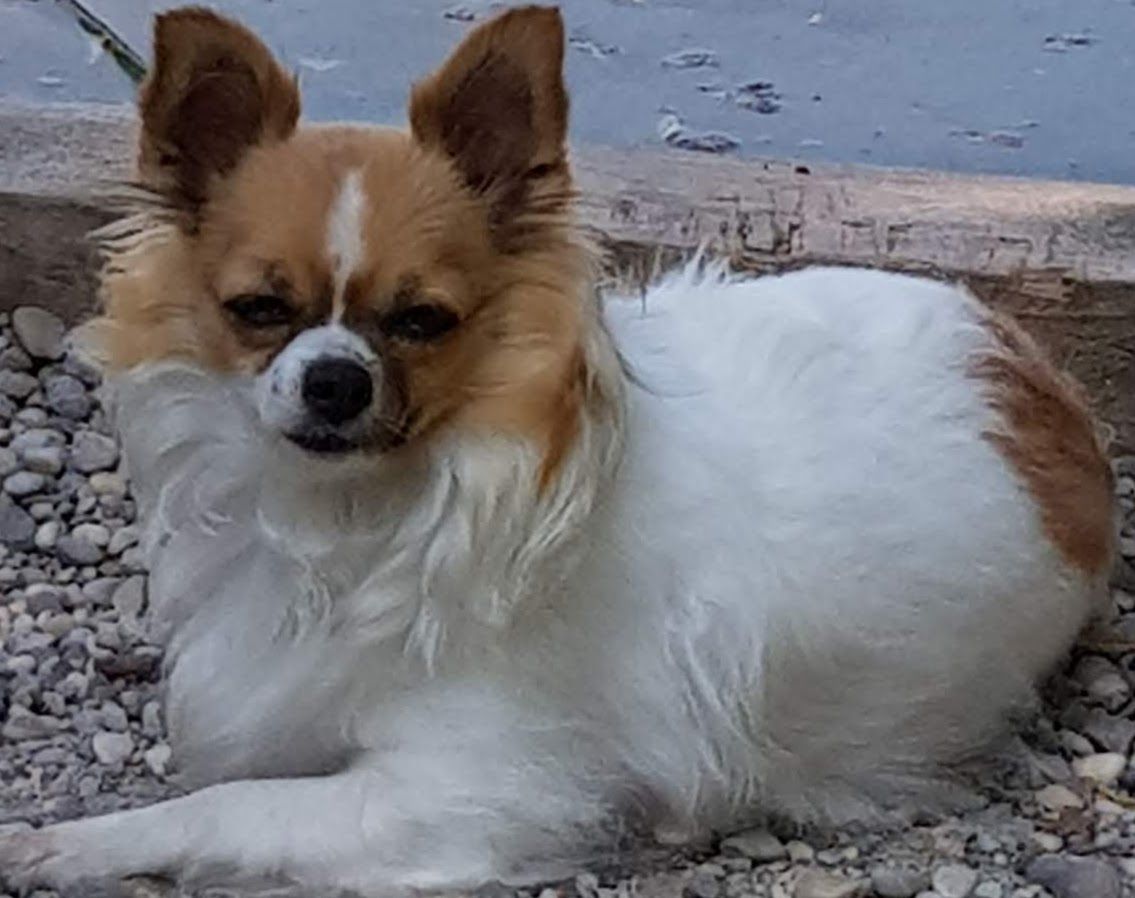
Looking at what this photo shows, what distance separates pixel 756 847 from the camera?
3.06 metres

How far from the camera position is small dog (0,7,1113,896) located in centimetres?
271

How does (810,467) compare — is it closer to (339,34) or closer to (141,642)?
(141,642)

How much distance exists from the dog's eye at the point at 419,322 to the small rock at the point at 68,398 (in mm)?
1436

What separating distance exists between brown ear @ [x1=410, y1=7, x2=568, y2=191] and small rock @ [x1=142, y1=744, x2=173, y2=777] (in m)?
0.89

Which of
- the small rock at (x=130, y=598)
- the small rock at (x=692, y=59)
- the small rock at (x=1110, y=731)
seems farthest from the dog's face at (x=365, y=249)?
Result: the small rock at (x=692, y=59)

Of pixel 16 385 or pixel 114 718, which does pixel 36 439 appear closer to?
pixel 16 385

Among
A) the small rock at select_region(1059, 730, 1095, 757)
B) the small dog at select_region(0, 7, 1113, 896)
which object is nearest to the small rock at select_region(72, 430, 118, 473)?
the small dog at select_region(0, 7, 1113, 896)

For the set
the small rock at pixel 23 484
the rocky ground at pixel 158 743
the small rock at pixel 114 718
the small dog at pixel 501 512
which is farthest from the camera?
the small rock at pixel 23 484

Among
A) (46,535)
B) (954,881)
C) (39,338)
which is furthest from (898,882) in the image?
(39,338)

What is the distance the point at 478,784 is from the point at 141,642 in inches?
29.9

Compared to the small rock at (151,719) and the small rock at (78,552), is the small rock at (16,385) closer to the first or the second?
the small rock at (78,552)

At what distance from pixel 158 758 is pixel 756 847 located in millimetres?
773

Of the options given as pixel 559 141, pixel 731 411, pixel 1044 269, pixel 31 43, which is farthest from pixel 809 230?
pixel 31 43

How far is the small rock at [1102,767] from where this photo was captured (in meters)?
3.24
